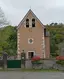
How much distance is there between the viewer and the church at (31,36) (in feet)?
179

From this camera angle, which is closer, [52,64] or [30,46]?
[52,64]

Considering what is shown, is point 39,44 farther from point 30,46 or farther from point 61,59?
point 61,59

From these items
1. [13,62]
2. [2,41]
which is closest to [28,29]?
[2,41]

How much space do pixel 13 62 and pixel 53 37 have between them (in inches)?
1367

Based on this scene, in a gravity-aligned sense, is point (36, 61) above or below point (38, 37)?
below

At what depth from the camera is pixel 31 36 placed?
55.1 meters

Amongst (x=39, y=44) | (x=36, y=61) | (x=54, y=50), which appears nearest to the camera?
(x=36, y=61)

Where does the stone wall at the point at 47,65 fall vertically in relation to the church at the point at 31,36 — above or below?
below

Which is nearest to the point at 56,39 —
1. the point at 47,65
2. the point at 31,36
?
the point at 31,36

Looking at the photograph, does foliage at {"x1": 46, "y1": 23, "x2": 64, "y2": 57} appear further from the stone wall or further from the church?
the stone wall

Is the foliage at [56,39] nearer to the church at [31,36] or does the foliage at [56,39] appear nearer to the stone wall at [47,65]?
the church at [31,36]

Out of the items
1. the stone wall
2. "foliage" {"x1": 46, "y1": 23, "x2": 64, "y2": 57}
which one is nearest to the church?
"foliage" {"x1": 46, "y1": 23, "x2": 64, "y2": 57}

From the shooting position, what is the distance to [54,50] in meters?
70.9

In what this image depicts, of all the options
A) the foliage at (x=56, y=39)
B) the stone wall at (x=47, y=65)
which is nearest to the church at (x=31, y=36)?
the foliage at (x=56, y=39)
